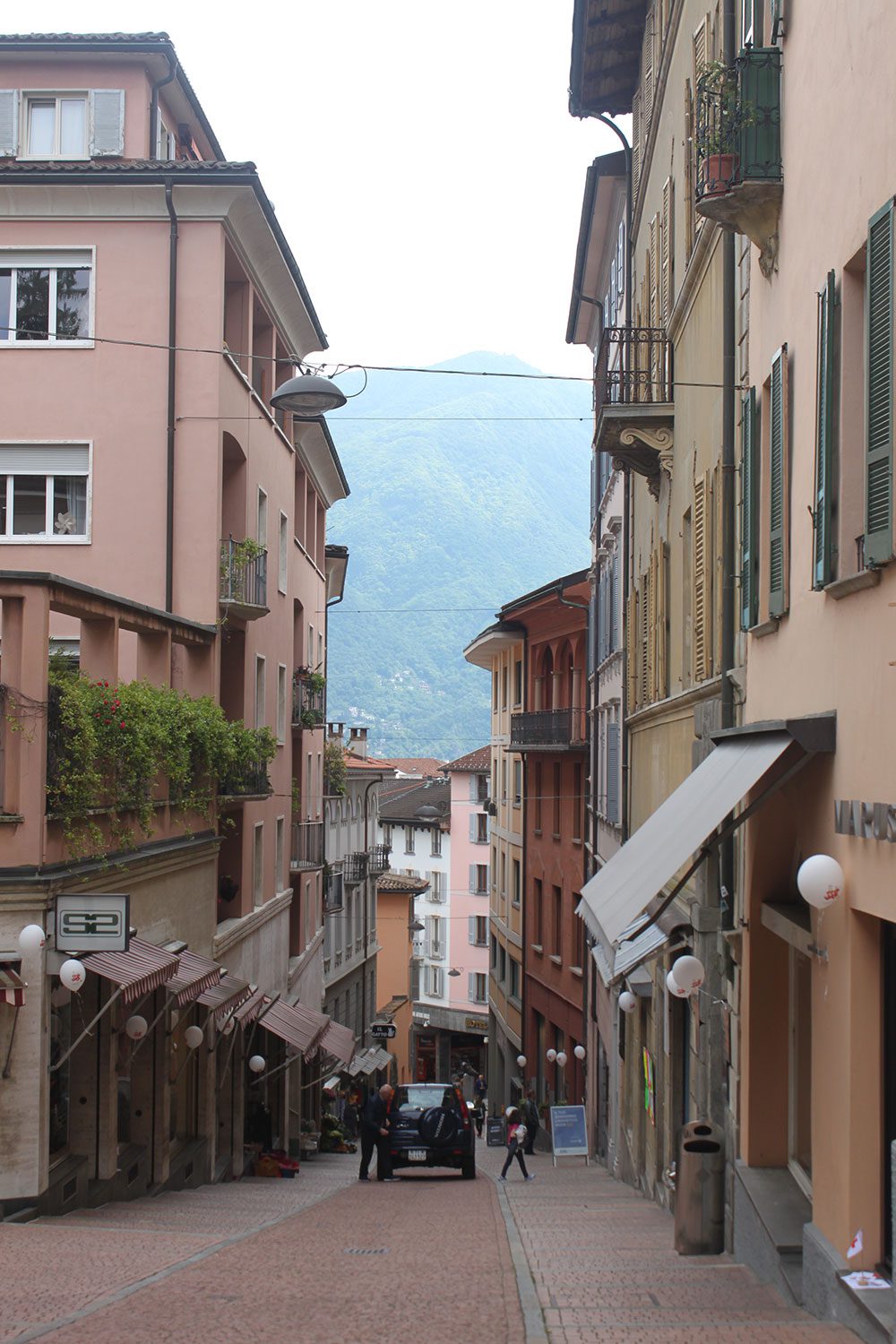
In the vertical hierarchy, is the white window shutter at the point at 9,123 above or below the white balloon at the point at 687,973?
above

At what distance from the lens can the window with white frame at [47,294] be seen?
2452cm

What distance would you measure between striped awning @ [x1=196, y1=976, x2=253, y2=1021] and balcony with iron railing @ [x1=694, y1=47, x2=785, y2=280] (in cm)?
1123

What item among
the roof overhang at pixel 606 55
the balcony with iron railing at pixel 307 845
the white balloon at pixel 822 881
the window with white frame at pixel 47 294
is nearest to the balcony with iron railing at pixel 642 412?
the roof overhang at pixel 606 55

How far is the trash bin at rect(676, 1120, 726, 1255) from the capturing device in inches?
468

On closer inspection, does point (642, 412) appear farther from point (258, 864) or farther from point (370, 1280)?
point (258, 864)

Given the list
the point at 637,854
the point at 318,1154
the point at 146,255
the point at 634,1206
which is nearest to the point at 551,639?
the point at 318,1154

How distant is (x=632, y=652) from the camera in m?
23.7

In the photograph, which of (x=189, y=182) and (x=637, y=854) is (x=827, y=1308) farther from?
(x=189, y=182)

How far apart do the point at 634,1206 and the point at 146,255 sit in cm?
1569

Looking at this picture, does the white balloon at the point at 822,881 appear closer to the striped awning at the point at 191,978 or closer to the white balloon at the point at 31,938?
the white balloon at the point at 31,938

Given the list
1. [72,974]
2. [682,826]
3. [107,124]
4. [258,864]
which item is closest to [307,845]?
[258,864]

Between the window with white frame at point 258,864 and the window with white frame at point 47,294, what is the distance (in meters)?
9.51

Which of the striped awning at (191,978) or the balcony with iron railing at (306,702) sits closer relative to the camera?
the striped awning at (191,978)

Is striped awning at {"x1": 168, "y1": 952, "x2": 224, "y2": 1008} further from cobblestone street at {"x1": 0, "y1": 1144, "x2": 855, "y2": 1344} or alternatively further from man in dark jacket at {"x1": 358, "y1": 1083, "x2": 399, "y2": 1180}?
man in dark jacket at {"x1": 358, "y1": 1083, "x2": 399, "y2": 1180}
